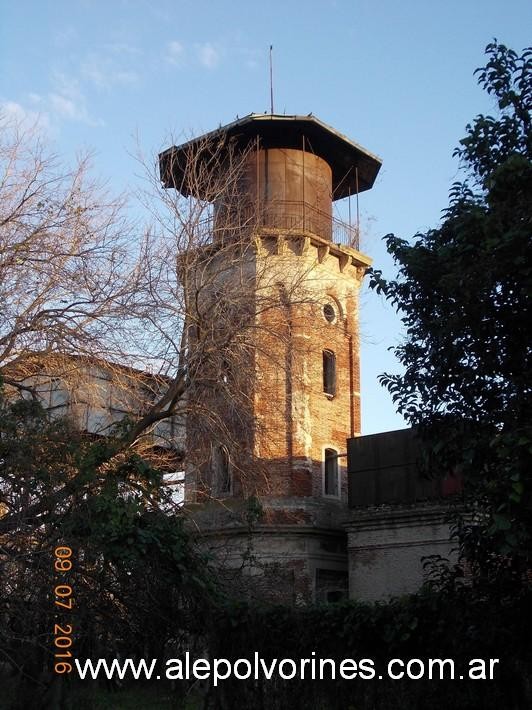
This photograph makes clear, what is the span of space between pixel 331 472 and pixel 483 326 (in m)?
15.7

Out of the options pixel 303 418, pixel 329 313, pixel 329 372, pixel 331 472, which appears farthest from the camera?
pixel 329 313

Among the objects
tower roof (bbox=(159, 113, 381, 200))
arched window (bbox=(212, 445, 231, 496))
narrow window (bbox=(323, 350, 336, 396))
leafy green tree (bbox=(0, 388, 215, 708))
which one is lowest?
leafy green tree (bbox=(0, 388, 215, 708))

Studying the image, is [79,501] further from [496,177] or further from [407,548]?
[407,548]

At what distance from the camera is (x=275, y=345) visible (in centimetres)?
1689

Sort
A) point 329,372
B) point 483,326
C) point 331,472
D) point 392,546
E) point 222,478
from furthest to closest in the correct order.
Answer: point 329,372 → point 331,472 → point 222,478 → point 392,546 → point 483,326

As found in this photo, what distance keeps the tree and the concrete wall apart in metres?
10.2

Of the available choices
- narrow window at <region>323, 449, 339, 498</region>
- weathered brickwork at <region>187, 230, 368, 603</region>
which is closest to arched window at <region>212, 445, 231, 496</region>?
weathered brickwork at <region>187, 230, 368, 603</region>

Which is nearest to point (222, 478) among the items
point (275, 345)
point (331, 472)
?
point (331, 472)

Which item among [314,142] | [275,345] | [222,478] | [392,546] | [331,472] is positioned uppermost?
[314,142]

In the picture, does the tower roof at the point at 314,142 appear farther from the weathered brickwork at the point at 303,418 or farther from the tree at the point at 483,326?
the tree at the point at 483,326

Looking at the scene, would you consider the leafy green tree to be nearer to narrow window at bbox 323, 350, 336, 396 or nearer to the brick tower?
the brick tower

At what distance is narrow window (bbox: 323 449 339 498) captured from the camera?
25031 millimetres

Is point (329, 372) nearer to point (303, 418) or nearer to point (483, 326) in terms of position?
point (303, 418)

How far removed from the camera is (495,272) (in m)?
9.39
